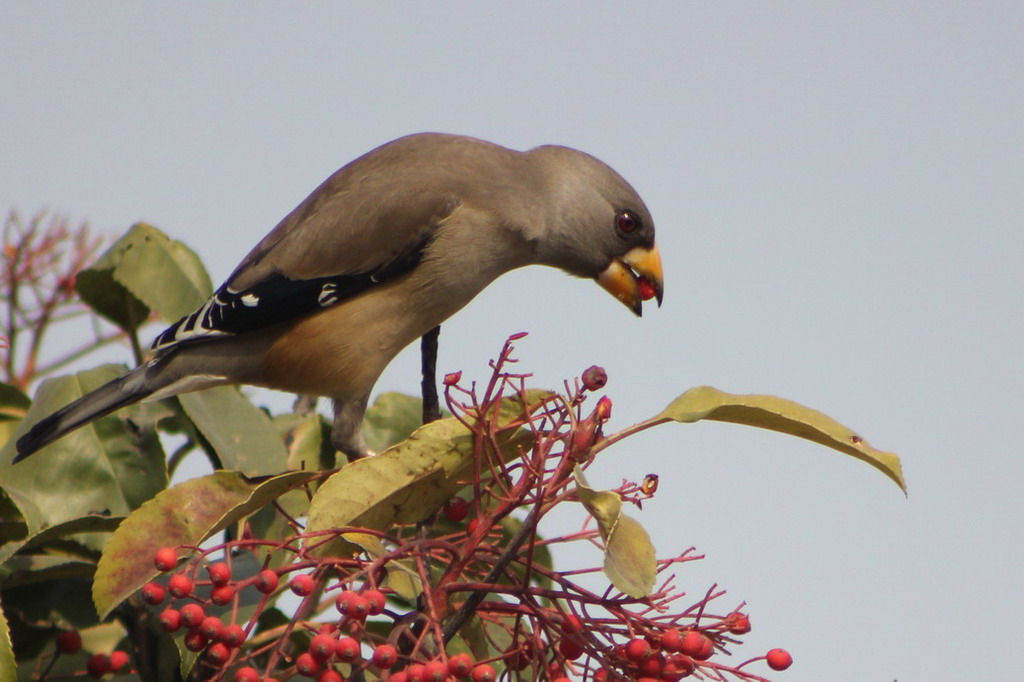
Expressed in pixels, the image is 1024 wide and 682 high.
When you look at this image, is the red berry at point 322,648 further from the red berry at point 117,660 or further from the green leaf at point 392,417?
the green leaf at point 392,417

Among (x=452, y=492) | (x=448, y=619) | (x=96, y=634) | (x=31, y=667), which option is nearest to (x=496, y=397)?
(x=452, y=492)

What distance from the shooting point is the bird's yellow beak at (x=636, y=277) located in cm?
429

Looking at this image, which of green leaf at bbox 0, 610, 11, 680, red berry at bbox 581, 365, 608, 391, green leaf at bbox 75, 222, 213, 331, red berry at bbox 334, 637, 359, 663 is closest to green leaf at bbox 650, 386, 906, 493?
red berry at bbox 581, 365, 608, 391

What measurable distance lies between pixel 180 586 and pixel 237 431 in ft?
3.61

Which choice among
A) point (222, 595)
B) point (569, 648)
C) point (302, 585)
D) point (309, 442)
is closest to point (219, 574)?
point (222, 595)

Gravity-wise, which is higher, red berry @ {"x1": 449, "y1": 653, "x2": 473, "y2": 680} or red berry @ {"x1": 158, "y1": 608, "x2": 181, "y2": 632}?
red berry @ {"x1": 449, "y1": 653, "x2": 473, "y2": 680}

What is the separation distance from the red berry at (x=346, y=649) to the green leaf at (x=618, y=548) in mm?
470

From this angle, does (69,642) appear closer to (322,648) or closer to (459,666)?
(322,648)

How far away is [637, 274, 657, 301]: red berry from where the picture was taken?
170 inches

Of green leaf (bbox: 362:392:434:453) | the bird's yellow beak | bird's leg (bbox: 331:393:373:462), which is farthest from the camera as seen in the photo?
→ the bird's yellow beak

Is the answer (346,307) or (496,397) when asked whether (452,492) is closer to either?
(496,397)

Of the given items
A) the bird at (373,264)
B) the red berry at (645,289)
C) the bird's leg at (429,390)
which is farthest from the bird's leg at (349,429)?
the red berry at (645,289)

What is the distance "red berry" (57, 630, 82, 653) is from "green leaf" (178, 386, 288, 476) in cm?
54

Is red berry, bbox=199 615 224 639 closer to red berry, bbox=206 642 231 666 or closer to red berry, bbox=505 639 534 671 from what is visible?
red berry, bbox=206 642 231 666
